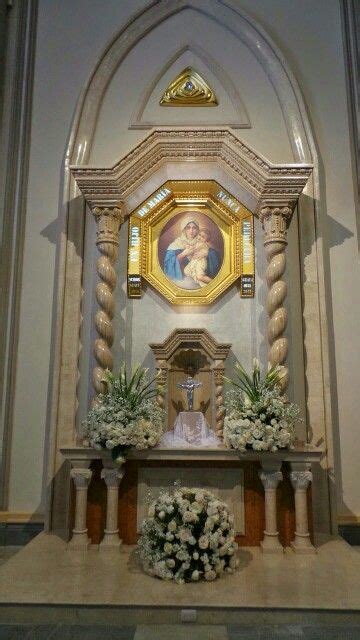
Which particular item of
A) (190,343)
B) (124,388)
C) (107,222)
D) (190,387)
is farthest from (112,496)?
(107,222)

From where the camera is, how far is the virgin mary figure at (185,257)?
540 centimetres

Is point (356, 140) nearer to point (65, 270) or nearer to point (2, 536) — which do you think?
point (65, 270)

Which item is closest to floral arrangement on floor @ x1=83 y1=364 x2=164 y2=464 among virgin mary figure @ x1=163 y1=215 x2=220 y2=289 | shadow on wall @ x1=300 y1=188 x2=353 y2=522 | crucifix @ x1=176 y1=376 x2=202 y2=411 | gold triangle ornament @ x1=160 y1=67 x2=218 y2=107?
crucifix @ x1=176 y1=376 x2=202 y2=411

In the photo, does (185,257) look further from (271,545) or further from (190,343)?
(271,545)

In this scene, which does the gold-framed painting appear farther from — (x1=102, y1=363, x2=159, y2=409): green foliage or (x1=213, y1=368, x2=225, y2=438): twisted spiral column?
(x1=102, y1=363, x2=159, y2=409): green foliage

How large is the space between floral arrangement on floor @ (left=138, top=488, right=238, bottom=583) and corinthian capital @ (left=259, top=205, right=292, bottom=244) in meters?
2.56

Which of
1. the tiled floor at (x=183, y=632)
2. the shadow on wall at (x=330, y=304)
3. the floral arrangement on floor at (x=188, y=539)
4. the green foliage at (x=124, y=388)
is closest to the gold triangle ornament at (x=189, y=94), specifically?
the shadow on wall at (x=330, y=304)

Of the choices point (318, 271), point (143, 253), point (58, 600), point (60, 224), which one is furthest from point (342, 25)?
→ point (58, 600)

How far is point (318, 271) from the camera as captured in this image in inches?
209

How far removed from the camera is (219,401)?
5027mm

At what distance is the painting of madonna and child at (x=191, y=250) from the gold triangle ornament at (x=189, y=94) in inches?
55.3

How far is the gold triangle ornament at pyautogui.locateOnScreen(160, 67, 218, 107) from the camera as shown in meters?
5.87

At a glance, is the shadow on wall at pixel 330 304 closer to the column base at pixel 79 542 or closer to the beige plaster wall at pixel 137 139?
the beige plaster wall at pixel 137 139

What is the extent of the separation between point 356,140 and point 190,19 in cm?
251
